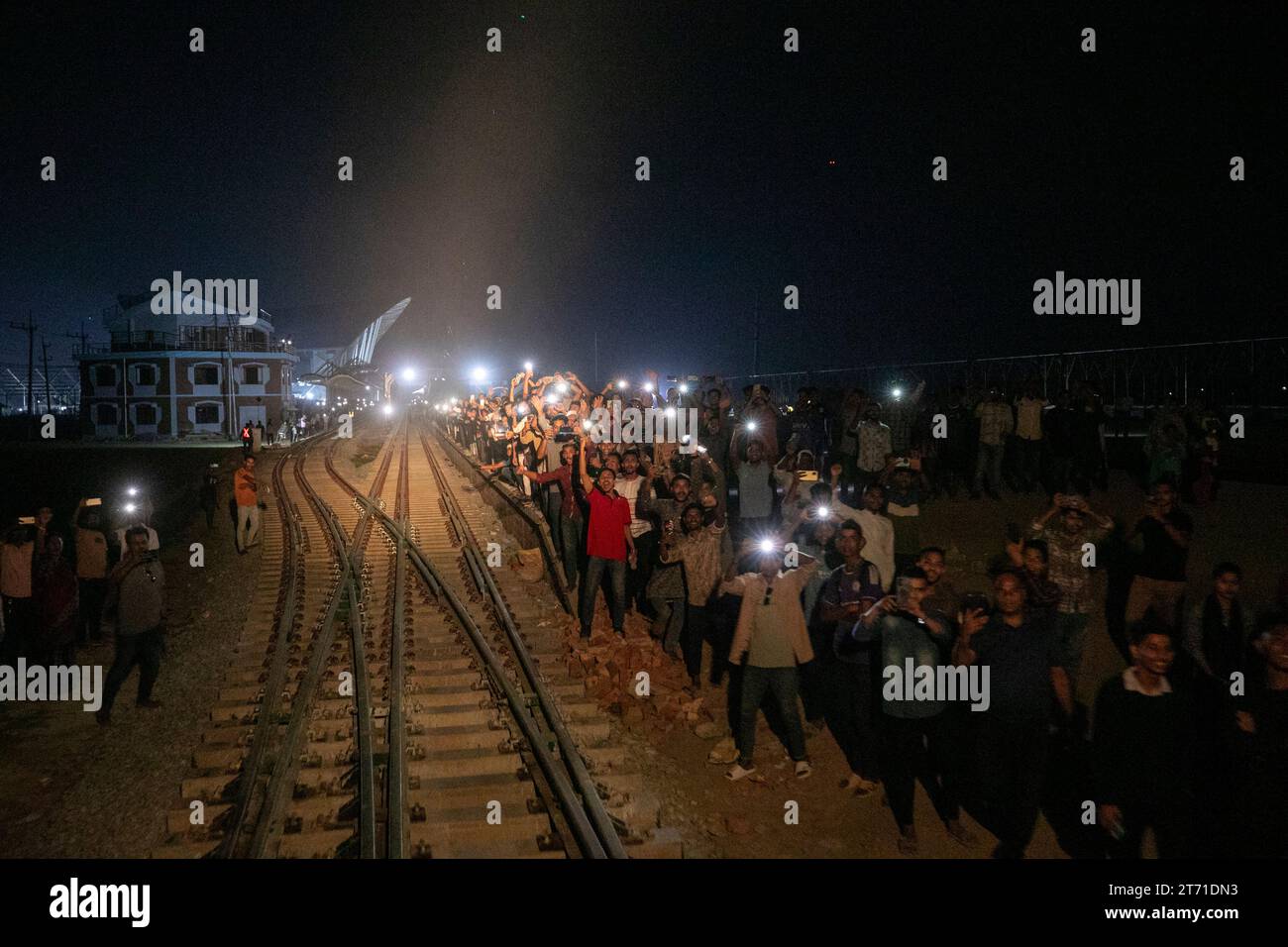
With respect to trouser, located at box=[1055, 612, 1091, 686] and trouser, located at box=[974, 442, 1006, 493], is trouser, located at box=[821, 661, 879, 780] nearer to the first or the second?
trouser, located at box=[1055, 612, 1091, 686]

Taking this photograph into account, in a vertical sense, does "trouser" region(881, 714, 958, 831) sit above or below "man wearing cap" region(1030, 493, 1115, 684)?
below

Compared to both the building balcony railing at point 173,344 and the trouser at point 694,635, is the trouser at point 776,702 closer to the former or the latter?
the trouser at point 694,635

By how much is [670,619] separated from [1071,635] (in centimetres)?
389

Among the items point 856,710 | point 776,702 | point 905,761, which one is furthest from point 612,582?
point 905,761

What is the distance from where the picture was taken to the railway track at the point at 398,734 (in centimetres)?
570

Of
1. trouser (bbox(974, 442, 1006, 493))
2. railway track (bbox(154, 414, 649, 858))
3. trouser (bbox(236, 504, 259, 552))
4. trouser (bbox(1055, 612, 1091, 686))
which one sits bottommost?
railway track (bbox(154, 414, 649, 858))

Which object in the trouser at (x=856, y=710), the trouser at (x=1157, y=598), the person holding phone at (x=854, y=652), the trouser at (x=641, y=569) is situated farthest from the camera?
the trouser at (x=641, y=569)

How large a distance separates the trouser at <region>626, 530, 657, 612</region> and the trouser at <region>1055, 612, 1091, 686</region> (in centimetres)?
420

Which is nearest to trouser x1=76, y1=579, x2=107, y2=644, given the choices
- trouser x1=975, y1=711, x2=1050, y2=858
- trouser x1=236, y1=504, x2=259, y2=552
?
trouser x1=236, y1=504, x2=259, y2=552

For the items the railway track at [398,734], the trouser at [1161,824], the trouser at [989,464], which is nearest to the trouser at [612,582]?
the railway track at [398,734]

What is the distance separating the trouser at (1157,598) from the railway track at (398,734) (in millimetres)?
4234

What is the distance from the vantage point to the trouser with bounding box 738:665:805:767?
6.21 meters
